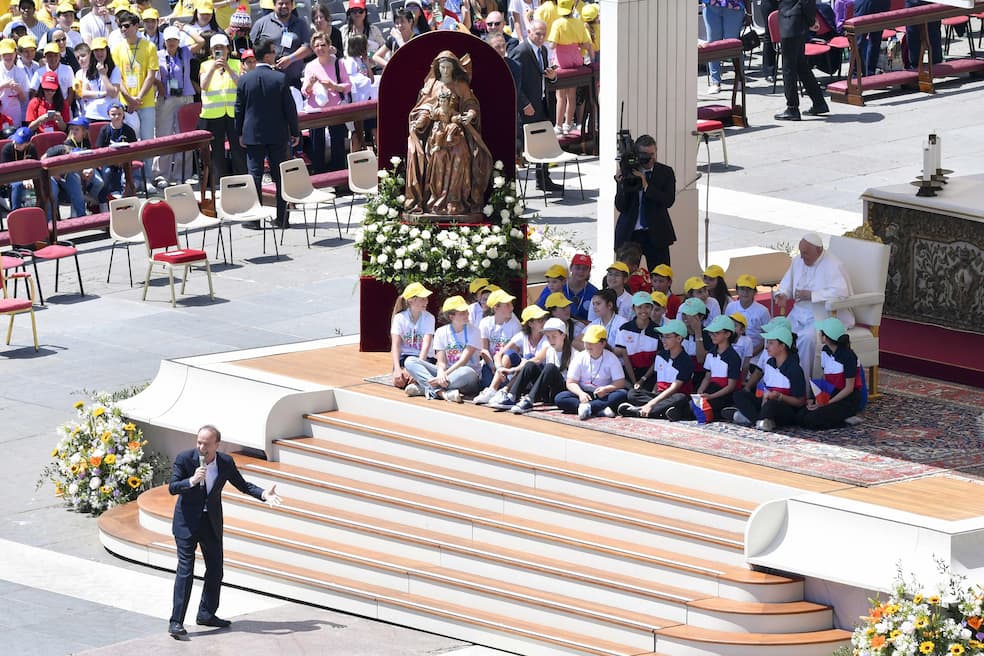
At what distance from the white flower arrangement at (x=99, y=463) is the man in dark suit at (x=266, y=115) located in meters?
7.34

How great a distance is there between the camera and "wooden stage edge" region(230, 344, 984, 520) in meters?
15.3

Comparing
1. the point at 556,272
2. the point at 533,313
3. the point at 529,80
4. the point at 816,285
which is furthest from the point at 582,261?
the point at 529,80

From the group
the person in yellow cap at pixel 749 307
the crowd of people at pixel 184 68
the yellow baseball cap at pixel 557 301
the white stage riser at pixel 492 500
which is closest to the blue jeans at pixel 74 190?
the crowd of people at pixel 184 68

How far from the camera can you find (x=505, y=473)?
666 inches

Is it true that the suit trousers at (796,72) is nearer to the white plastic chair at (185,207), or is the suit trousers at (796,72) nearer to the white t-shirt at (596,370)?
the white plastic chair at (185,207)

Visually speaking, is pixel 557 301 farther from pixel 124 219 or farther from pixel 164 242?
pixel 124 219

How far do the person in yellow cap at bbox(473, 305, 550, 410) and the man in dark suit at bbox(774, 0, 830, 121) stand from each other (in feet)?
41.3

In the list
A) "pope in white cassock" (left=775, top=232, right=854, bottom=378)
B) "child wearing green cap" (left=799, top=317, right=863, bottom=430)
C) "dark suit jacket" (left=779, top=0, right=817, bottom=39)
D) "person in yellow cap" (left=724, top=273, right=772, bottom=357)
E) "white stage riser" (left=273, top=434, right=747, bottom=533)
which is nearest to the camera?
"white stage riser" (left=273, top=434, right=747, bottom=533)

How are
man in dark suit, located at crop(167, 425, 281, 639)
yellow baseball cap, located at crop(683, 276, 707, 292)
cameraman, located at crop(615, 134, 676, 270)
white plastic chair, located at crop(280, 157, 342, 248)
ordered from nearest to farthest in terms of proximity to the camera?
man in dark suit, located at crop(167, 425, 281, 639) < yellow baseball cap, located at crop(683, 276, 707, 292) < cameraman, located at crop(615, 134, 676, 270) < white plastic chair, located at crop(280, 157, 342, 248)

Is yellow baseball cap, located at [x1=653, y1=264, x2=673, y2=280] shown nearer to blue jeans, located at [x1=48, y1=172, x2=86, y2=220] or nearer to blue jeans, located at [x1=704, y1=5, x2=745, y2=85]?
blue jeans, located at [x1=48, y1=172, x2=86, y2=220]

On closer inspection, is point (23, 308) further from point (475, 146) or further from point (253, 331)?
point (475, 146)

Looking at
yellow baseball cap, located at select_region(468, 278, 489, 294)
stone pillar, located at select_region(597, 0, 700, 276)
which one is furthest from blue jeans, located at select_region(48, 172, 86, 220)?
yellow baseball cap, located at select_region(468, 278, 489, 294)

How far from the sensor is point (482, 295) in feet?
61.1

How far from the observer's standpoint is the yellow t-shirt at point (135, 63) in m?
27.4
